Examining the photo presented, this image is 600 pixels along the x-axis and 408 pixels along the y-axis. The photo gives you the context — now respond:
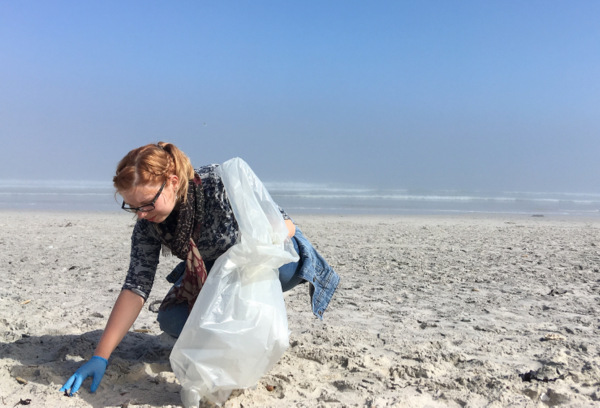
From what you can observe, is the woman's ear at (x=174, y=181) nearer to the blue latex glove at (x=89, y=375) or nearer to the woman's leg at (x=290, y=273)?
the woman's leg at (x=290, y=273)

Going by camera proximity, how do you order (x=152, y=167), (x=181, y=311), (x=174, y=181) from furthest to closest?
(x=181, y=311) → (x=174, y=181) → (x=152, y=167)

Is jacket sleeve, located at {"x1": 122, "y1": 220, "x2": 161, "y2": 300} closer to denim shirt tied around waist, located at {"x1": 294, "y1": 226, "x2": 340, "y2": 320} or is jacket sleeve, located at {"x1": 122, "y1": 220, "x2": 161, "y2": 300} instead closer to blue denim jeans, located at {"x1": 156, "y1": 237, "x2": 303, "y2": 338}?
blue denim jeans, located at {"x1": 156, "y1": 237, "x2": 303, "y2": 338}

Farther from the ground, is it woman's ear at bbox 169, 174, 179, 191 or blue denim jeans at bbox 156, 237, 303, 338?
woman's ear at bbox 169, 174, 179, 191

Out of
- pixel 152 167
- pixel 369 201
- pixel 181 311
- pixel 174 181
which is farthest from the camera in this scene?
pixel 369 201

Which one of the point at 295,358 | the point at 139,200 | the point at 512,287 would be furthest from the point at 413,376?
the point at 512,287

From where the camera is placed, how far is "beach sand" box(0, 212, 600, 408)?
2.41 m

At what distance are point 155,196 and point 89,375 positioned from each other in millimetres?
931

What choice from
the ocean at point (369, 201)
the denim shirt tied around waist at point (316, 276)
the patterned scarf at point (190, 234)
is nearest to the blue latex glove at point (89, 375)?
the patterned scarf at point (190, 234)

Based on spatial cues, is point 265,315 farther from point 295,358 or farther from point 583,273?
point 583,273

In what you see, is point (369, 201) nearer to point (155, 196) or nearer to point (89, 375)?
point (89, 375)

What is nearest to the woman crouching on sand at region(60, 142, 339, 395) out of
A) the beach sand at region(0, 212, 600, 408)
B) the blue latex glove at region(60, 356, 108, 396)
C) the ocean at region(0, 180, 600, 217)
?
the blue latex glove at region(60, 356, 108, 396)

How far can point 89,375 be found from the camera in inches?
93.7

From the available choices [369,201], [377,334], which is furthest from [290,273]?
[369,201]

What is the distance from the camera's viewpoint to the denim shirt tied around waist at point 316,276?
2.64 metres
